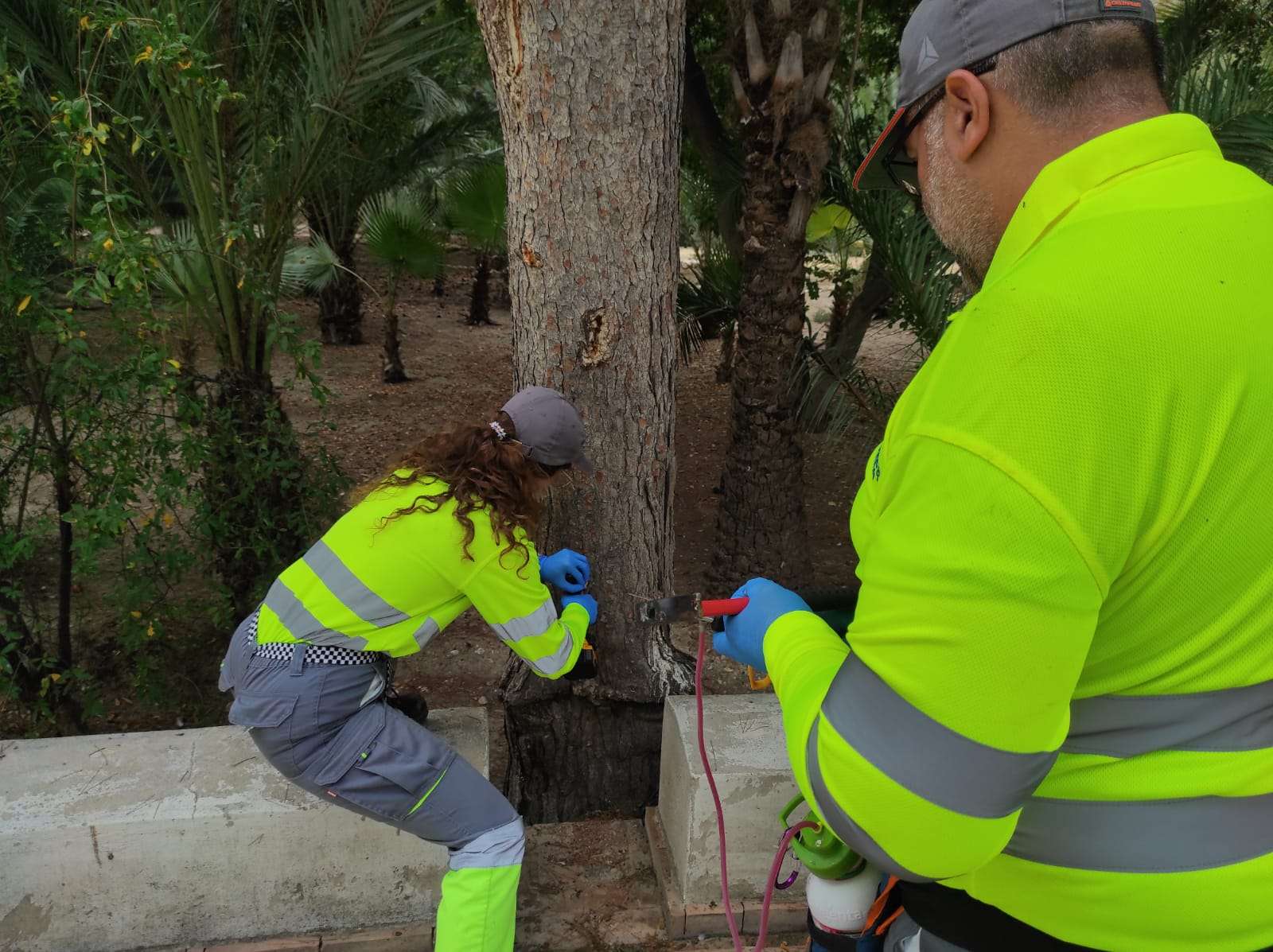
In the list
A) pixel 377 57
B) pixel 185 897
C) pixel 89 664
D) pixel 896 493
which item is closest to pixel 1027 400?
pixel 896 493

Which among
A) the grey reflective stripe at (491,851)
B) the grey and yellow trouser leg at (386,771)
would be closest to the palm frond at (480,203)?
the grey and yellow trouser leg at (386,771)

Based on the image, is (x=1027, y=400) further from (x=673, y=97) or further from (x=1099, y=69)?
(x=673, y=97)

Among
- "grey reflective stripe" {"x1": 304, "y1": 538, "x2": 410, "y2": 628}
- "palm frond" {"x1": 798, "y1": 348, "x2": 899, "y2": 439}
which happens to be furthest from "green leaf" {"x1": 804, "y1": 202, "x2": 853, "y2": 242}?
"grey reflective stripe" {"x1": 304, "y1": 538, "x2": 410, "y2": 628}

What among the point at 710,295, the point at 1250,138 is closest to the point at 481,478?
the point at 710,295

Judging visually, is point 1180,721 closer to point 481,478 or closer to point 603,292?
point 481,478

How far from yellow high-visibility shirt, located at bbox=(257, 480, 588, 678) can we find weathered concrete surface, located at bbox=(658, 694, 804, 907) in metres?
0.68

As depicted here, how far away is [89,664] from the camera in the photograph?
16.2 feet

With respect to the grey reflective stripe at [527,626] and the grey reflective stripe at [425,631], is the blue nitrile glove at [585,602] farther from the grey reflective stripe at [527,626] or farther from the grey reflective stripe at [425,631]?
the grey reflective stripe at [425,631]

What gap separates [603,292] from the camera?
2910 millimetres

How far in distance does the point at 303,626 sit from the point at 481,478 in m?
0.57

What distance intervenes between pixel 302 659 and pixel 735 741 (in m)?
1.27

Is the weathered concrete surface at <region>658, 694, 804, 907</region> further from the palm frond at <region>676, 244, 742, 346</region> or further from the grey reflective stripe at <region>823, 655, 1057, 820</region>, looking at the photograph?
the palm frond at <region>676, 244, 742, 346</region>

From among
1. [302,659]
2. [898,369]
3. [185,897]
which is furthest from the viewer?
[898,369]

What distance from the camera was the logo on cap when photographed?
1131 mm
